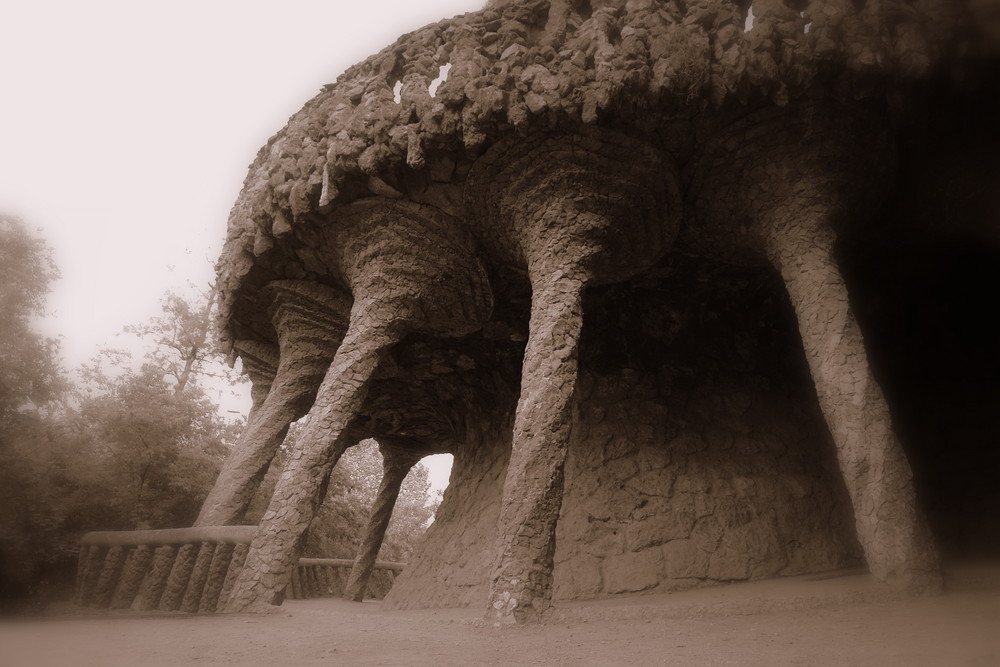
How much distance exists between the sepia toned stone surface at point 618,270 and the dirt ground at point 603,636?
15.6 inches

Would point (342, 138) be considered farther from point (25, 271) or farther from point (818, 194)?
point (818, 194)

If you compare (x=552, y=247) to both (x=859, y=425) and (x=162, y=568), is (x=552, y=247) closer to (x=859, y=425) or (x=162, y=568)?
(x=859, y=425)

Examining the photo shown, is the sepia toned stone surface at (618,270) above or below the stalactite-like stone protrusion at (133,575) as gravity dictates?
above

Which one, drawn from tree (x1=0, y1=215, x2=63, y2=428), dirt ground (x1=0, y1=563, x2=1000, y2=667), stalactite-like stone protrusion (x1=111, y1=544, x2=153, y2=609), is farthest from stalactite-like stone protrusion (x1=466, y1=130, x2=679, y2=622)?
tree (x1=0, y1=215, x2=63, y2=428)

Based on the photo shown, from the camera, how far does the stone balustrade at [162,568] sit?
487cm

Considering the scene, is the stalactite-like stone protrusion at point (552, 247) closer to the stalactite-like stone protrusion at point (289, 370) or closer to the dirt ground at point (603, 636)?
the dirt ground at point (603, 636)

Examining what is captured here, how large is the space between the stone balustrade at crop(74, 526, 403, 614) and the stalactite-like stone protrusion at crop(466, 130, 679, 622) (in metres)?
2.40

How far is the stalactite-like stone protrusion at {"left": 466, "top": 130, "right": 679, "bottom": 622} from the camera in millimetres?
4070

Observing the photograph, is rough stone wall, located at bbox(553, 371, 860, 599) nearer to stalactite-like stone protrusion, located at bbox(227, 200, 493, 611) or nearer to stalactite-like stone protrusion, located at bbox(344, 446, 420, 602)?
stalactite-like stone protrusion, located at bbox(227, 200, 493, 611)

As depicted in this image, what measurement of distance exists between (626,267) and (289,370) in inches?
153

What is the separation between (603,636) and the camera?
10.5 ft

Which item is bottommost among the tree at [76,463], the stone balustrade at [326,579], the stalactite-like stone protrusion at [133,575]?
the stone balustrade at [326,579]

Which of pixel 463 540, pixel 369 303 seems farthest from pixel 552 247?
pixel 463 540

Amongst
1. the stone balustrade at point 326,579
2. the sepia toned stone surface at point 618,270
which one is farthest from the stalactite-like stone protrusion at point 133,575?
the stone balustrade at point 326,579
